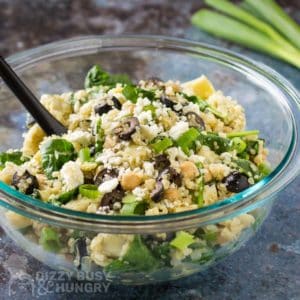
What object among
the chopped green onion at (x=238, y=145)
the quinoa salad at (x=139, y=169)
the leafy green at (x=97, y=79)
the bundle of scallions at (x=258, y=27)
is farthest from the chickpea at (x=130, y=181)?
the bundle of scallions at (x=258, y=27)

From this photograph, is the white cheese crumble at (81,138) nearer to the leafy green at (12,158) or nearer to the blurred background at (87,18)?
the leafy green at (12,158)

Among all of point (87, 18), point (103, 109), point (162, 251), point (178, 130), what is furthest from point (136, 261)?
point (87, 18)

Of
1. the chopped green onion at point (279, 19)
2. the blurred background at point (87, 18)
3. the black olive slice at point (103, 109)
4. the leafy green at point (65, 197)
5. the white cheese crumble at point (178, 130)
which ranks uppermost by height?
the blurred background at point (87, 18)

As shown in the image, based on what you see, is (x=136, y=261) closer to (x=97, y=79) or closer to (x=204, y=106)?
(x=204, y=106)

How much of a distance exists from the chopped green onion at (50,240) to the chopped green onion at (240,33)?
141cm

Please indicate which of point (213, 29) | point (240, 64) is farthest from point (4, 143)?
point (213, 29)

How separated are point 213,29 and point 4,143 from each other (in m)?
1.19

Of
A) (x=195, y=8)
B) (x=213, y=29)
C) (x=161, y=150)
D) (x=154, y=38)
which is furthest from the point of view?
(x=195, y=8)

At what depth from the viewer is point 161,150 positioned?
5.91 feet

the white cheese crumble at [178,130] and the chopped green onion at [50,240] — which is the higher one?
the white cheese crumble at [178,130]

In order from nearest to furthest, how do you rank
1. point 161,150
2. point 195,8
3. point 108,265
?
point 108,265 < point 161,150 < point 195,8

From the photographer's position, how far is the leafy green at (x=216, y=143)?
1888mm

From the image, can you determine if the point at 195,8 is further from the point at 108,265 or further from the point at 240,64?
the point at 108,265

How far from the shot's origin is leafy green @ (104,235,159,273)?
1636 millimetres
